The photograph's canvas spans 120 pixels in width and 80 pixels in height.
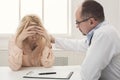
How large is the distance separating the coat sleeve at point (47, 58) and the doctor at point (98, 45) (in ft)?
3.10

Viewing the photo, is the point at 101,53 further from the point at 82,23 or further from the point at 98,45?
the point at 82,23

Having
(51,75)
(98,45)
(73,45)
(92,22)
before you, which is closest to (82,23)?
(92,22)

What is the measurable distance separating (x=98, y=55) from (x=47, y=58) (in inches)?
47.9

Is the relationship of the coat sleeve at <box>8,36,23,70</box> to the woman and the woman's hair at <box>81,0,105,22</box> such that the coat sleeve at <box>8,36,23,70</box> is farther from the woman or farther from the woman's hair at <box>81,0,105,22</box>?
the woman's hair at <box>81,0,105,22</box>

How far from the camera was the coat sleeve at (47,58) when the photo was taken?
288cm

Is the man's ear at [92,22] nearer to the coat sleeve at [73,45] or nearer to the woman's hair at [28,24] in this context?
the coat sleeve at [73,45]

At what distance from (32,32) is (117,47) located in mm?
1238

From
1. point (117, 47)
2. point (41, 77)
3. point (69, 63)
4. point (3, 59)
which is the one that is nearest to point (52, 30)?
point (69, 63)

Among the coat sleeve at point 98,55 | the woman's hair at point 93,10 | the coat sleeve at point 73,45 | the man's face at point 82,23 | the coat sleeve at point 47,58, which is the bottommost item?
the coat sleeve at point 47,58

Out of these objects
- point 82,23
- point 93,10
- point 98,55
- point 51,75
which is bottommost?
point 51,75

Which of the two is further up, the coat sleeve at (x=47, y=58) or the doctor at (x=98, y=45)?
the doctor at (x=98, y=45)

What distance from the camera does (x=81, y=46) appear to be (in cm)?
296

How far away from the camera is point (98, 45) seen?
182 centimetres

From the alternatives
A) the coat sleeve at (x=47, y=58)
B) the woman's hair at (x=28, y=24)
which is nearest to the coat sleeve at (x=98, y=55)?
the coat sleeve at (x=47, y=58)
